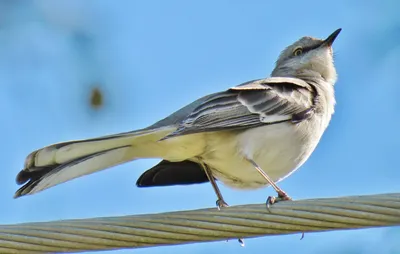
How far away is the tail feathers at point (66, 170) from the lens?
18.9 feet

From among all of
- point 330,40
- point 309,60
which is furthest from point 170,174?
point 330,40

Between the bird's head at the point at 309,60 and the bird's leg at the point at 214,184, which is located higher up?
the bird's head at the point at 309,60

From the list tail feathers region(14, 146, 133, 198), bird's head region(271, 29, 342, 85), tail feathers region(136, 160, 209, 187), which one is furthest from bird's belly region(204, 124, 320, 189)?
bird's head region(271, 29, 342, 85)

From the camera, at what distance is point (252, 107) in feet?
22.3

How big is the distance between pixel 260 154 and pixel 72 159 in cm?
162

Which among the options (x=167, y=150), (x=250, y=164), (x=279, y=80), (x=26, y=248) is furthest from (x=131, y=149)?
(x=26, y=248)

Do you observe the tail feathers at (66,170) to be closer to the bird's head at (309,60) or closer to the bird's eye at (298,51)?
the bird's head at (309,60)

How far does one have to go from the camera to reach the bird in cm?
605

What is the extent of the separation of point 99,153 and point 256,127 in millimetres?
1350

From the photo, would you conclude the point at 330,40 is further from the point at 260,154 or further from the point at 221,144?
the point at 221,144

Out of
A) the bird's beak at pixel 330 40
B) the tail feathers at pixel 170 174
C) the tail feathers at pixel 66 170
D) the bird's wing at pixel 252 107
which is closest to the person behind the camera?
the tail feathers at pixel 66 170

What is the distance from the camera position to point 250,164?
22.4ft

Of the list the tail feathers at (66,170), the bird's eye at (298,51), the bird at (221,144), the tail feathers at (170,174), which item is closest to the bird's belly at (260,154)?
the bird at (221,144)

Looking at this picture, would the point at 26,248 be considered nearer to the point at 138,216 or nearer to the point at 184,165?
the point at 138,216
